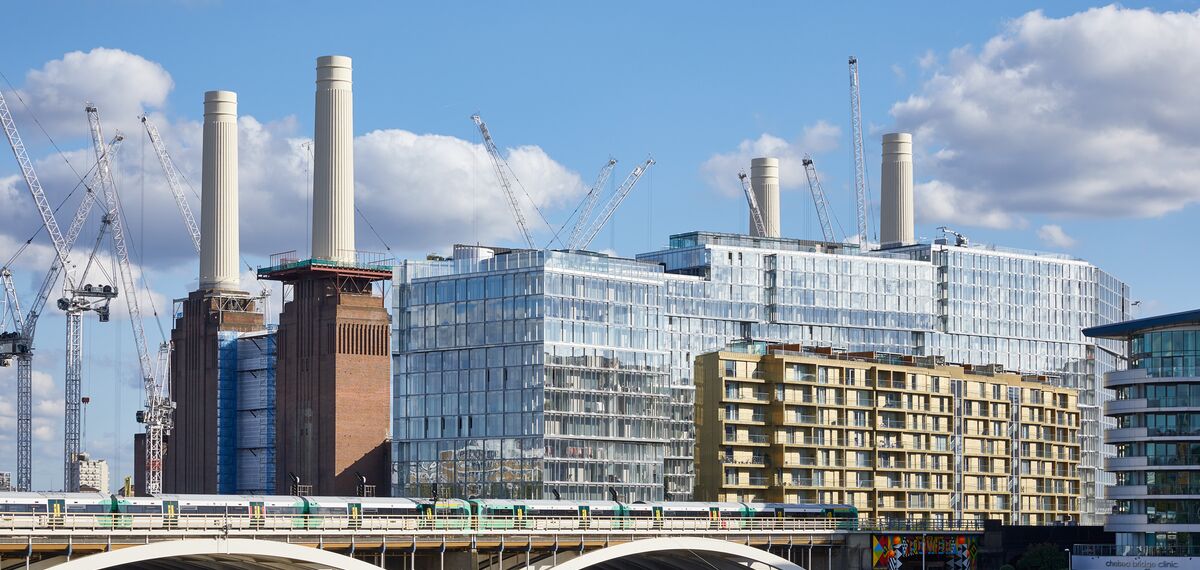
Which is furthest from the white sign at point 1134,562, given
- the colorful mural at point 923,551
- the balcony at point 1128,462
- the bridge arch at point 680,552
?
the bridge arch at point 680,552

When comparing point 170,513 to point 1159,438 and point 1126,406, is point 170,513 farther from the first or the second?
point 1159,438

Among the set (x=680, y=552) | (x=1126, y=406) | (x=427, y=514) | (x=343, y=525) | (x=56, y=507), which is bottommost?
(x=680, y=552)

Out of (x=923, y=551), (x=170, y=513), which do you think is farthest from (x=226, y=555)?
(x=923, y=551)

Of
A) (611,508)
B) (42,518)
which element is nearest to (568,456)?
(611,508)

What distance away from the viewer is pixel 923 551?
186250mm

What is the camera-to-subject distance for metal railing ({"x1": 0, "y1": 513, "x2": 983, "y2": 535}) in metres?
131

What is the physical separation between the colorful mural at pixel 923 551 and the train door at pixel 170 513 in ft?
227

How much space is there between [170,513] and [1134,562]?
266ft

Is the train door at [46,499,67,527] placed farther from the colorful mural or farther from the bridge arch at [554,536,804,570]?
the colorful mural

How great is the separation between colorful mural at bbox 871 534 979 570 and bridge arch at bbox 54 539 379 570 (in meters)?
59.4

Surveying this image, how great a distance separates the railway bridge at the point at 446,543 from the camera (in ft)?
428

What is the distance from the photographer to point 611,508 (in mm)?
175000

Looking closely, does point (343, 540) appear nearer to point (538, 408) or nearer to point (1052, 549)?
point (538, 408)

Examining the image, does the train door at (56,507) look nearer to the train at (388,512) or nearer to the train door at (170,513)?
the train at (388,512)
